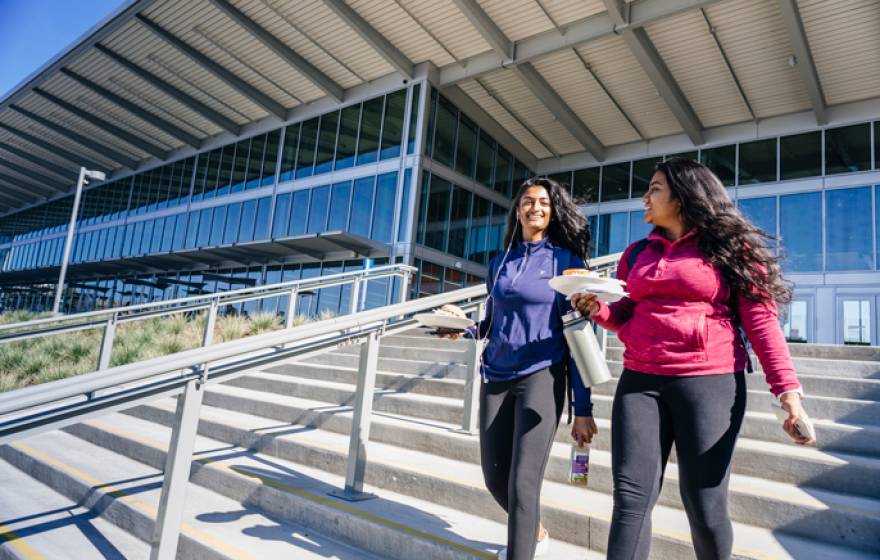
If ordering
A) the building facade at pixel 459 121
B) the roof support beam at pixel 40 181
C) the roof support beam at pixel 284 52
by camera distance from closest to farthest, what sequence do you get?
the building facade at pixel 459 121, the roof support beam at pixel 284 52, the roof support beam at pixel 40 181

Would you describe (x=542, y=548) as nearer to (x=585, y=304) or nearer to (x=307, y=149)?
(x=585, y=304)

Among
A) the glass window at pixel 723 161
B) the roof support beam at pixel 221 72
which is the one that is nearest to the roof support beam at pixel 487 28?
the glass window at pixel 723 161

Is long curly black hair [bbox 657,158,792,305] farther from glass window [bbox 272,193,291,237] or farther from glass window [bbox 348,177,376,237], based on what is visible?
glass window [bbox 272,193,291,237]

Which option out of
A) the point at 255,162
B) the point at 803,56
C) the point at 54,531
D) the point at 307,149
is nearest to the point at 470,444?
the point at 54,531

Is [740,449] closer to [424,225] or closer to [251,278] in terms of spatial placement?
[424,225]

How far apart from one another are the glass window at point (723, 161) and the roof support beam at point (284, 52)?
12406mm

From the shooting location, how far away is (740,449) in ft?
10.6

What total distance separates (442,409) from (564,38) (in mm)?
12621

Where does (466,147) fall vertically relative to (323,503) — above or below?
above

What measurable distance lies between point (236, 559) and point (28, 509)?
207 cm

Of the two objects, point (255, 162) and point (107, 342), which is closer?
point (107, 342)

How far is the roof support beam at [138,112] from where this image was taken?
19.8 m

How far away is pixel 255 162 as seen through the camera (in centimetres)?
2153

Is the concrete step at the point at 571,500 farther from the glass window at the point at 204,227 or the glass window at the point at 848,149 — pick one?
the glass window at the point at 204,227
